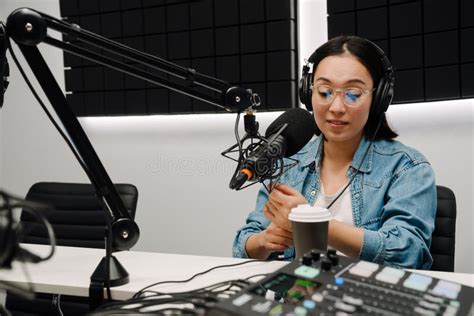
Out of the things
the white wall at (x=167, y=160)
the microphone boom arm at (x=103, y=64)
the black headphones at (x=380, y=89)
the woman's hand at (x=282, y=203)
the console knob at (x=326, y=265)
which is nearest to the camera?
the console knob at (x=326, y=265)

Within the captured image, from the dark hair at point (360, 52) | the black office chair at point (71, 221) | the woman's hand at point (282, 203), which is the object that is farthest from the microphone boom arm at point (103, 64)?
the black office chair at point (71, 221)

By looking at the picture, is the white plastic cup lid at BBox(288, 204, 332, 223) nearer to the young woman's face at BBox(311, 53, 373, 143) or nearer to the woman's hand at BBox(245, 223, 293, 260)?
the woman's hand at BBox(245, 223, 293, 260)

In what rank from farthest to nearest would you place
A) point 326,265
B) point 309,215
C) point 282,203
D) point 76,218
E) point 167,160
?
point 167,160 → point 76,218 → point 282,203 → point 309,215 → point 326,265

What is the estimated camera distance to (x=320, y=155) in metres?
1.33

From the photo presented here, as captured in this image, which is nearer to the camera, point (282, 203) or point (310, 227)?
point (310, 227)

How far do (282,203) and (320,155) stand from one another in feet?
1.60

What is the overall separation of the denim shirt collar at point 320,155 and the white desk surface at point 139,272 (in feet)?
1.38

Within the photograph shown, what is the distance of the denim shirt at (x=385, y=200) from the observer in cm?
98

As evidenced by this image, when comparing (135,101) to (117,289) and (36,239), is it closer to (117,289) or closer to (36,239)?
(36,239)

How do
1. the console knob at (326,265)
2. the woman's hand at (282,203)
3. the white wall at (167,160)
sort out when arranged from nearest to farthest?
the console knob at (326,265) < the woman's hand at (282,203) < the white wall at (167,160)

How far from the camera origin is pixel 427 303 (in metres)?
0.53

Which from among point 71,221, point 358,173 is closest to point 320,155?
point 358,173

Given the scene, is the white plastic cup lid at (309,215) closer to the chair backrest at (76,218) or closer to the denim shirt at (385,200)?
the denim shirt at (385,200)

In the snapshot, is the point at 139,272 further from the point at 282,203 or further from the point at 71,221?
the point at 71,221
